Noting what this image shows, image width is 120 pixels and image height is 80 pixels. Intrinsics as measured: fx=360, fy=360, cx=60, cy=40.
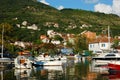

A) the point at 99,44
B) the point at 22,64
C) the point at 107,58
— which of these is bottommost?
the point at 22,64

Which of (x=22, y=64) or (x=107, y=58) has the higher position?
(x=107, y=58)

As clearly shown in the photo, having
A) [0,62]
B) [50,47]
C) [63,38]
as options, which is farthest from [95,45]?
[0,62]

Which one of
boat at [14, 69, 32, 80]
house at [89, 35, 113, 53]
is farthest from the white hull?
house at [89, 35, 113, 53]

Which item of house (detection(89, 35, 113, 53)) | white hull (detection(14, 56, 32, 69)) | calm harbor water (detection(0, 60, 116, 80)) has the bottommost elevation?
calm harbor water (detection(0, 60, 116, 80))

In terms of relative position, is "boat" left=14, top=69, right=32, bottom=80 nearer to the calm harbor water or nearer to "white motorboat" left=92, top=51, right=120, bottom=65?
the calm harbor water

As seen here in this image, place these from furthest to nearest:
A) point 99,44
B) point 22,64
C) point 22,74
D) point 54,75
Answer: point 99,44 < point 22,64 < point 22,74 < point 54,75

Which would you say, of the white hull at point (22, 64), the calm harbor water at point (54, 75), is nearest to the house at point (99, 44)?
the calm harbor water at point (54, 75)

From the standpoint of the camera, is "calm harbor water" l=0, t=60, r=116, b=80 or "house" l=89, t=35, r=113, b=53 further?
"house" l=89, t=35, r=113, b=53

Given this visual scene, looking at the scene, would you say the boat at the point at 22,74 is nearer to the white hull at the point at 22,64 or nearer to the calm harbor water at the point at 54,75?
the calm harbor water at the point at 54,75

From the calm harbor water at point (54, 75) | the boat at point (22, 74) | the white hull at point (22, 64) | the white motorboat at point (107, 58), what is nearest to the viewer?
the calm harbor water at point (54, 75)

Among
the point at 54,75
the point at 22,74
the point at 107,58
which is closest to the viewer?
the point at 54,75

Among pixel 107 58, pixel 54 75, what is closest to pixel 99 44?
pixel 107 58

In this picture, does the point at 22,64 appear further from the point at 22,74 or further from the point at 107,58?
the point at 107,58

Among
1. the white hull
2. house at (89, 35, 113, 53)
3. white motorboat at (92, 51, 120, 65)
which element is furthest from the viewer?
house at (89, 35, 113, 53)
